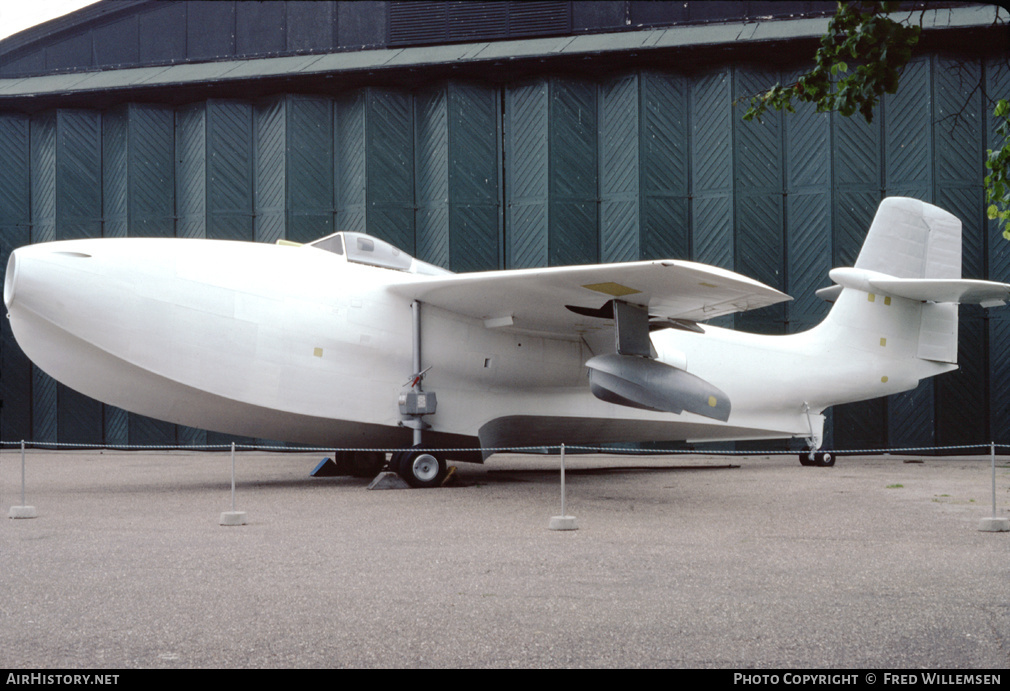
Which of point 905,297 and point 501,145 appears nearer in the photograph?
point 905,297

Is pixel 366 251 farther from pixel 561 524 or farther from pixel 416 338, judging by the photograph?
pixel 561 524

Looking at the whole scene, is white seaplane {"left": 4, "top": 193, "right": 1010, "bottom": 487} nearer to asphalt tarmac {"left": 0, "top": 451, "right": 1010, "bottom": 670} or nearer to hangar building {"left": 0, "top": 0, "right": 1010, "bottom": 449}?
asphalt tarmac {"left": 0, "top": 451, "right": 1010, "bottom": 670}

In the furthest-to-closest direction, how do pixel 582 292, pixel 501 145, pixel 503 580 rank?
pixel 501 145 → pixel 582 292 → pixel 503 580

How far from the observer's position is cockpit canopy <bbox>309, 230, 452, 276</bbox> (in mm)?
11156

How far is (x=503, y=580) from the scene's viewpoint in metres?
5.16

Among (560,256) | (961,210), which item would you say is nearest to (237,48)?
(560,256)

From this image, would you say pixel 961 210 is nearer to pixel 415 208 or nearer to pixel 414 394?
pixel 415 208

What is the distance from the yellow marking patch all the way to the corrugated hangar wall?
354 inches

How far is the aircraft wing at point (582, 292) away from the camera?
884 cm

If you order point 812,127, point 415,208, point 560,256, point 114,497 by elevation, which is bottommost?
point 114,497

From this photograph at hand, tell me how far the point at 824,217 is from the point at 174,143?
15.5m

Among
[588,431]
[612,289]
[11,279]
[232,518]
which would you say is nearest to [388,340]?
[612,289]

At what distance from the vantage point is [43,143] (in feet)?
69.7

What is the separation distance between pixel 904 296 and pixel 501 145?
9.73m
